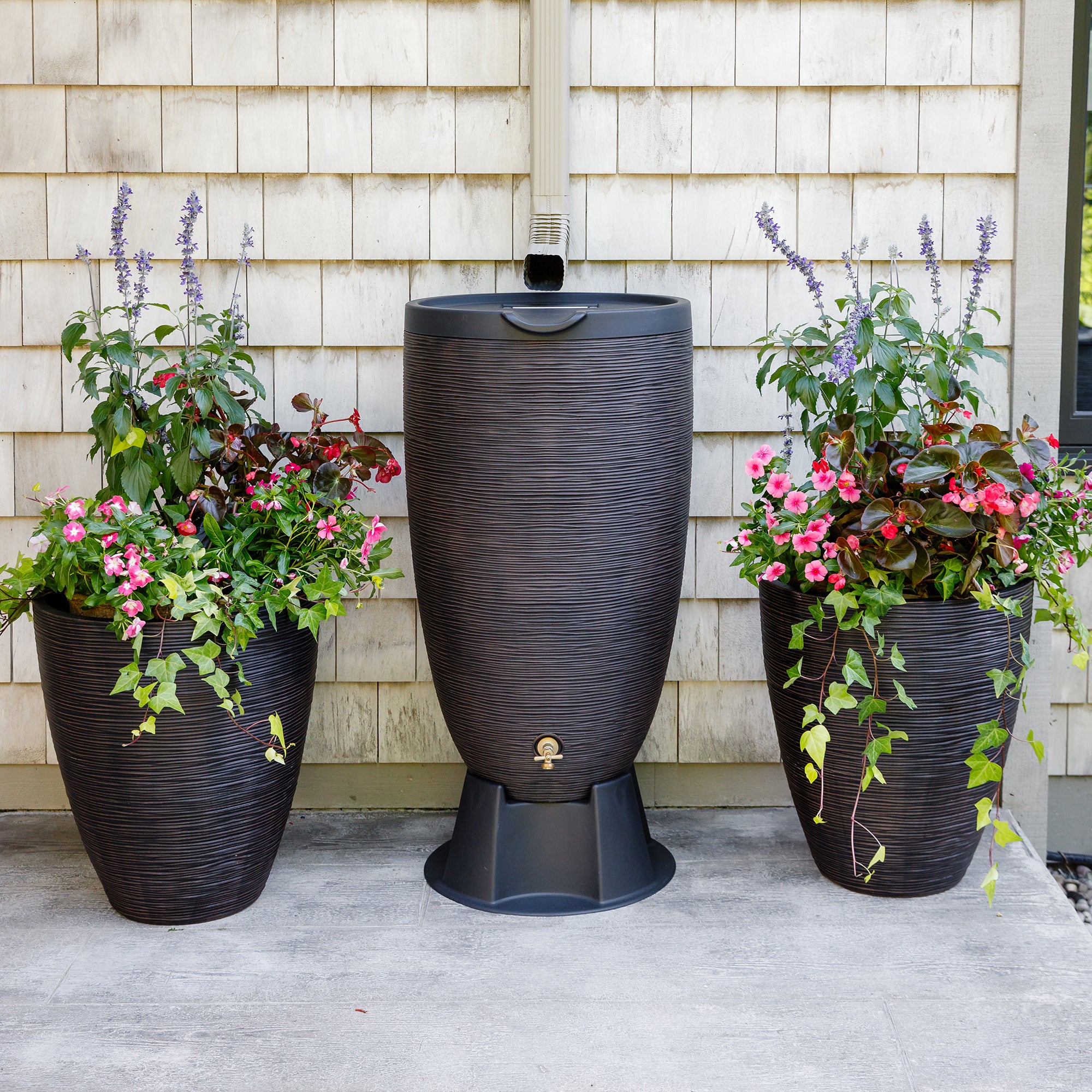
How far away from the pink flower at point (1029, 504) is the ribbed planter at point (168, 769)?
1.14 metres

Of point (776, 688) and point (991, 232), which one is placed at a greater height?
point (991, 232)

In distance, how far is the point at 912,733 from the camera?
1.79 metres

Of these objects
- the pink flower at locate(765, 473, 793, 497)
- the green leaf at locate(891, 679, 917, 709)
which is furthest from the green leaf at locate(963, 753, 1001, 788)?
the pink flower at locate(765, 473, 793, 497)

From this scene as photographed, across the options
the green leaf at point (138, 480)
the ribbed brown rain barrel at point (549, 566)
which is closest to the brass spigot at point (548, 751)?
the ribbed brown rain barrel at point (549, 566)

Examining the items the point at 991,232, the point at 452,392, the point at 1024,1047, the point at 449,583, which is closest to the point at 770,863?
the point at 1024,1047

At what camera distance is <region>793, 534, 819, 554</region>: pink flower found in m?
1.76

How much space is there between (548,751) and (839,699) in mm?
469

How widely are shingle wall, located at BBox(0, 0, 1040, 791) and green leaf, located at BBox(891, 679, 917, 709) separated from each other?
0.58 metres

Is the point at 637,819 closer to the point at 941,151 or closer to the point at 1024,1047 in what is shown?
the point at 1024,1047

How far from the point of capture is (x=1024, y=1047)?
1516 millimetres

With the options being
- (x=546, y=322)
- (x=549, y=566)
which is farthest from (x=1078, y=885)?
(x=546, y=322)

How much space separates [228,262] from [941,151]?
4.48 ft

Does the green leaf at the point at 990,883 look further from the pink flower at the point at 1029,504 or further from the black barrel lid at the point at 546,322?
the black barrel lid at the point at 546,322

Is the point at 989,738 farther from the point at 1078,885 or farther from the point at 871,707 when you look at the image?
the point at 1078,885
